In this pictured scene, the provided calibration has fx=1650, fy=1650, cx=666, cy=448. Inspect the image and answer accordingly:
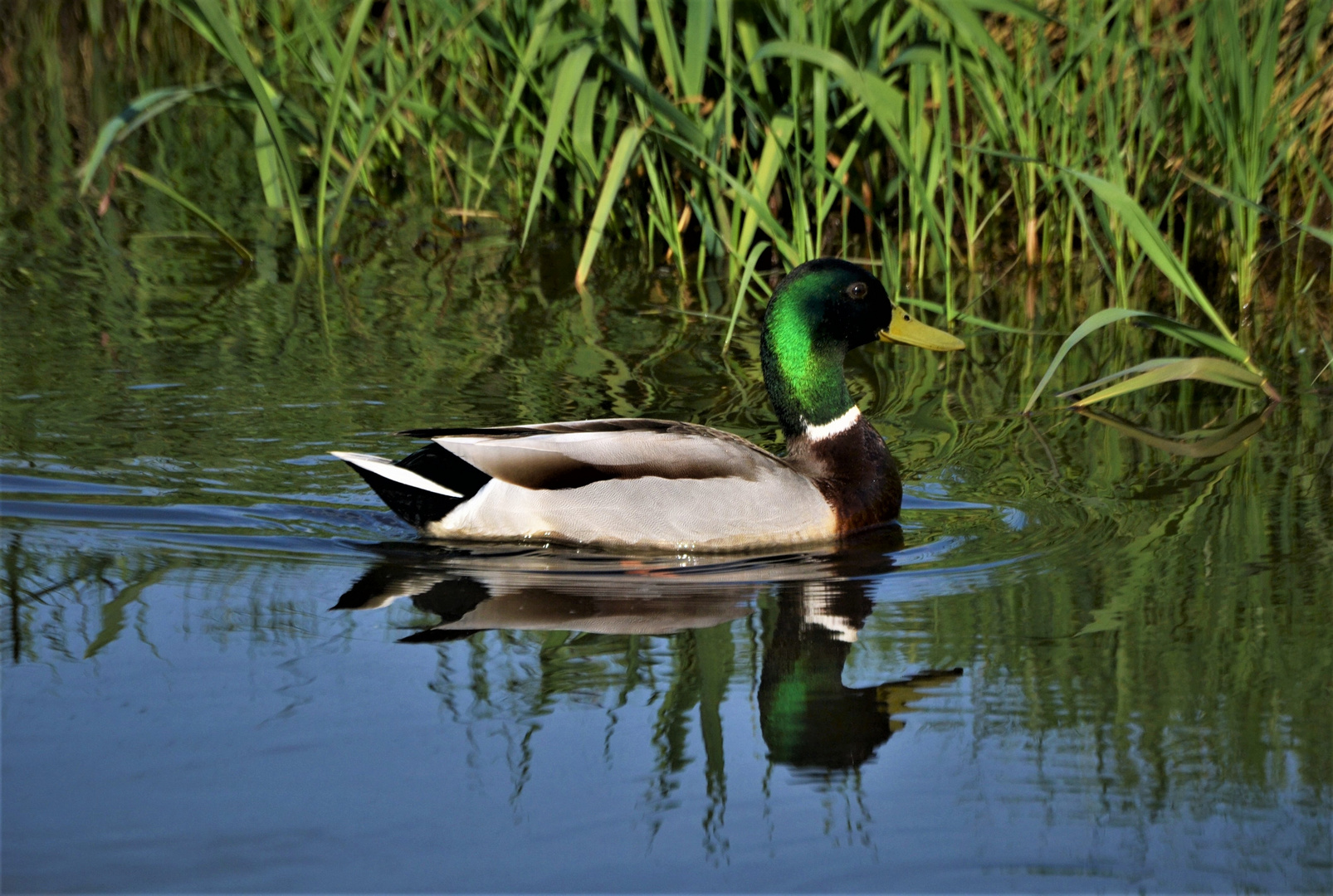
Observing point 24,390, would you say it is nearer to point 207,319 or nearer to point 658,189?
point 207,319

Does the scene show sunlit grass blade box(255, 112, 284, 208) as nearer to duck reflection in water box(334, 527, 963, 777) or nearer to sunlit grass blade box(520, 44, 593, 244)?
sunlit grass blade box(520, 44, 593, 244)

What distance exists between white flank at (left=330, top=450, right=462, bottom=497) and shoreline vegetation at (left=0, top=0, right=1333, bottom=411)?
5.46 ft

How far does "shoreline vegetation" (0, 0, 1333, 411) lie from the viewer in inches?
249

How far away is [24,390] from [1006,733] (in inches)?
152

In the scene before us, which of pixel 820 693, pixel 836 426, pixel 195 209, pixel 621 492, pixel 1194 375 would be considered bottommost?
pixel 820 693

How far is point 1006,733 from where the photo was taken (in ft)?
10.8

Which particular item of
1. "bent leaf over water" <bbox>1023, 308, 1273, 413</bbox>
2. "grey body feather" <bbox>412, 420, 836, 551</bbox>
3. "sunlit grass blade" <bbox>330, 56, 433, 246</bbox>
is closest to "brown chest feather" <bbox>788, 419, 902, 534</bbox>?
"grey body feather" <bbox>412, 420, 836, 551</bbox>

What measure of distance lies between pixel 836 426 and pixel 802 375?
0.66 feet

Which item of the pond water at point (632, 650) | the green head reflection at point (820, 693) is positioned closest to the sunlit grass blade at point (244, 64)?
the pond water at point (632, 650)

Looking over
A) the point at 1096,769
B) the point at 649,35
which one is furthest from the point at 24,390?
the point at 1096,769

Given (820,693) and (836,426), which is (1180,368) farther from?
(820,693)

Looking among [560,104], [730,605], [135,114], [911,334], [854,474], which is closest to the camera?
[730,605]

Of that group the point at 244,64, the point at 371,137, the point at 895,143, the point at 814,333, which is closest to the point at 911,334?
the point at 814,333

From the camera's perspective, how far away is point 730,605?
422 centimetres
